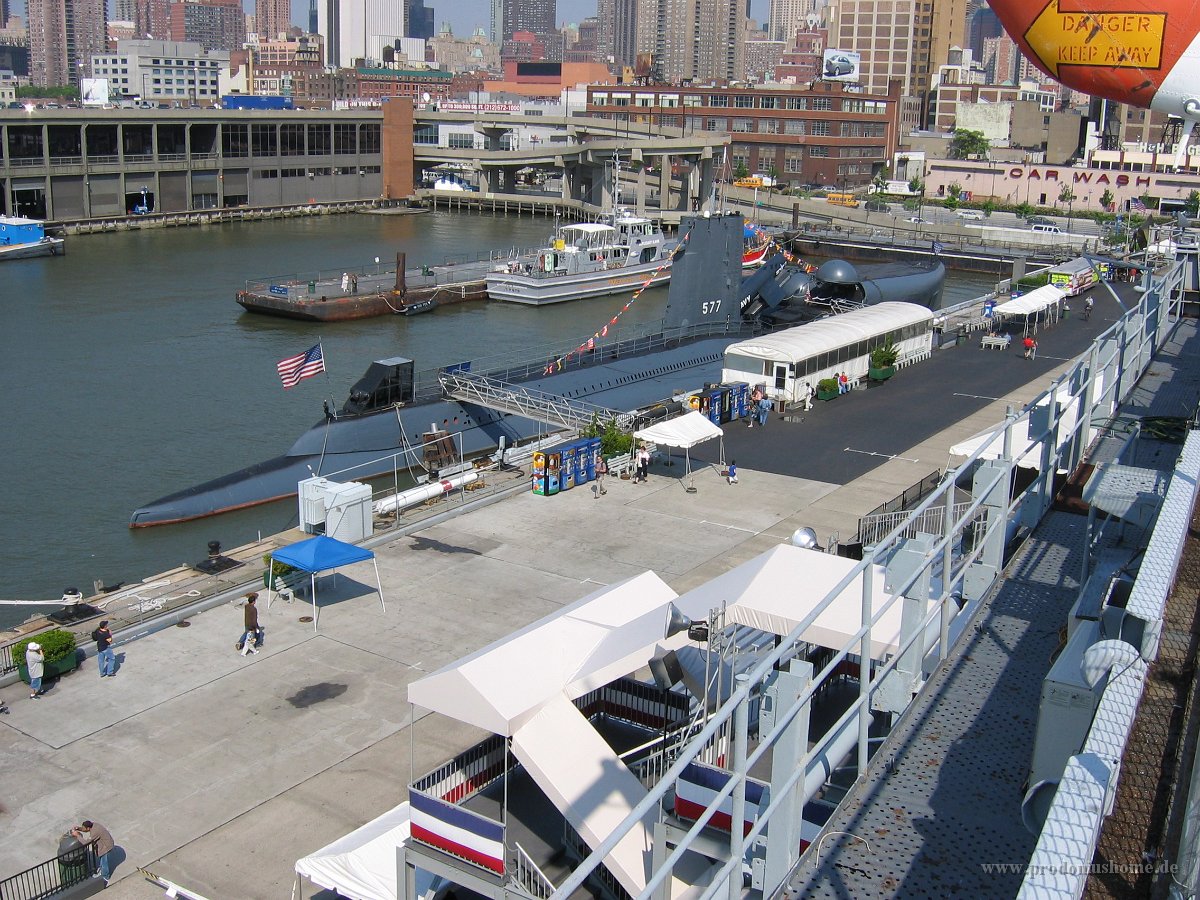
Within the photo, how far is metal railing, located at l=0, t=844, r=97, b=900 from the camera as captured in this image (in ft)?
38.8

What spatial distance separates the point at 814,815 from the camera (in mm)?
8562

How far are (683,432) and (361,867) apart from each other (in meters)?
15.6

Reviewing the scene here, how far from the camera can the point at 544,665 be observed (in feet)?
37.3

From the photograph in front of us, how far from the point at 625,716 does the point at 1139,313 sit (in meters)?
10.3

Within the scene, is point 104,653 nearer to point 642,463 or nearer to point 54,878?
point 54,878

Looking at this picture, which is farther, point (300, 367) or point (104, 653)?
point (300, 367)

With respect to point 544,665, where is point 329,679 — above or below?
below

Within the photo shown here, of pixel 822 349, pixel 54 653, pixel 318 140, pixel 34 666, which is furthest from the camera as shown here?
pixel 318 140

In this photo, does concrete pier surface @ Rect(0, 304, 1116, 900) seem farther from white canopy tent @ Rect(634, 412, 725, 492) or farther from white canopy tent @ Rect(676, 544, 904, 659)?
white canopy tent @ Rect(676, 544, 904, 659)

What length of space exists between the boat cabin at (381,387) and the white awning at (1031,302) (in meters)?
22.6

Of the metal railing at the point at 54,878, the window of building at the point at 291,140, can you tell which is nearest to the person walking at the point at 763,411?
the metal railing at the point at 54,878

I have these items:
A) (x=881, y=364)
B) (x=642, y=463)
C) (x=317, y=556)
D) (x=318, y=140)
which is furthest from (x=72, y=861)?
(x=318, y=140)

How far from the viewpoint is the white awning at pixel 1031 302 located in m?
43.3

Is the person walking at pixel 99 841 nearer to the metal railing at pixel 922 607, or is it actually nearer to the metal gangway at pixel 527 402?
the metal railing at pixel 922 607
